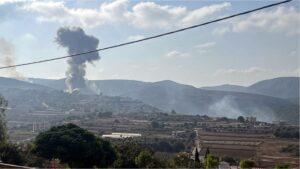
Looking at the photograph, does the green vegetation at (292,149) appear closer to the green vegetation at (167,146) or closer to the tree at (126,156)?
the green vegetation at (167,146)

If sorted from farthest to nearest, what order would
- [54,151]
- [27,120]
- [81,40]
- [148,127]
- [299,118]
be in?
[81,40]
[299,118]
[27,120]
[148,127]
[54,151]

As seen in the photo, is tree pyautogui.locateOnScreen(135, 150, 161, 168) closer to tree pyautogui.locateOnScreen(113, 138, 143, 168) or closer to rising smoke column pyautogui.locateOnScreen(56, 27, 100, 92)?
tree pyautogui.locateOnScreen(113, 138, 143, 168)

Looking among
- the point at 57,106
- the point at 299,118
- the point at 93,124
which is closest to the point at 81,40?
the point at 57,106

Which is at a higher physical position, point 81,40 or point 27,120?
point 81,40

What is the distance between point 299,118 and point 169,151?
76000 millimetres

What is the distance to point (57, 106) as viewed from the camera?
149750 millimetres

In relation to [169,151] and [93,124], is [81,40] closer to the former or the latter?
[93,124]

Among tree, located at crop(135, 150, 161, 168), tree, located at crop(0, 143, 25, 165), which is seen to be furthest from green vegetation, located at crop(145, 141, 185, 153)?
tree, located at crop(0, 143, 25, 165)

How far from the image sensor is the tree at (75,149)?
75.3ft

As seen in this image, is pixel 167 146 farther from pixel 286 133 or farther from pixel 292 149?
pixel 286 133

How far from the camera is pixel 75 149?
928 inches

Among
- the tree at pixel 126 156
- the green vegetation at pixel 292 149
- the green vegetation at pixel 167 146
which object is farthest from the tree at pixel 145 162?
the green vegetation at pixel 292 149

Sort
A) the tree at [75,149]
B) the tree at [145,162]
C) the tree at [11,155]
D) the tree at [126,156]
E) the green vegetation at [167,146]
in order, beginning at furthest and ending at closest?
1. the green vegetation at [167,146]
2. the tree at [75,149]
3. the tree at [126,156]
4. the tree at [145,162]
5. the tree at [11,155]

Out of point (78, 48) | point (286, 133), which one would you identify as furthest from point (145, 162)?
point (78, 48)
